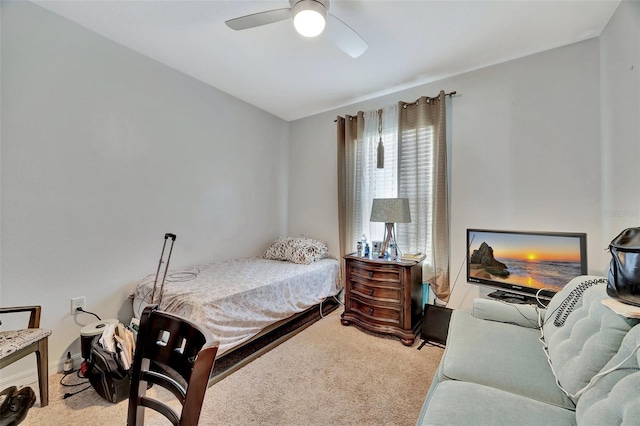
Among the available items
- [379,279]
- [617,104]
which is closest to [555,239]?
[617,104]

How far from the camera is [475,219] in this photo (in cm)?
247

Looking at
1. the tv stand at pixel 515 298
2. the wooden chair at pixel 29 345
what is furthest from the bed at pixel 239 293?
the tv stand at pixel 515 298

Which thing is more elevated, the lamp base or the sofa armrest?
the lamp base

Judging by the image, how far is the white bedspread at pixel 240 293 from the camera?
1.88 metres

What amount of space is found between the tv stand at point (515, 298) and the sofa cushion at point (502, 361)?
0.40 meters

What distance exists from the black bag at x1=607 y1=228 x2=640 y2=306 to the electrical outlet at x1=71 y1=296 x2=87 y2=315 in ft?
10.6

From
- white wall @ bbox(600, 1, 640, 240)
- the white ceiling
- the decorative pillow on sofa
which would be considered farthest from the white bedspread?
white wall @ bbox(600, 1, 640, 240)

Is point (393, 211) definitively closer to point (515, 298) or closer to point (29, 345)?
point (515, 298)

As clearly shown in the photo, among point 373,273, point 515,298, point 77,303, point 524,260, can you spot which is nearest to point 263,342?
point 373,273

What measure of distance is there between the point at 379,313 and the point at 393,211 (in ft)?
3.22

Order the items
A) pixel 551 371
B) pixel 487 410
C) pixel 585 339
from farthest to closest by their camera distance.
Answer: pixel 551 371, pixel 585 339, pixel 487 410

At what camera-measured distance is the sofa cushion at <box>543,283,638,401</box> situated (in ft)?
3.18

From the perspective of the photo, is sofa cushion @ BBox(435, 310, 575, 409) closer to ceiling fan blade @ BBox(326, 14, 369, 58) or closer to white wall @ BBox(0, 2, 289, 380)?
ceiling fan blade @ BBox(326, 14, 369, 58)

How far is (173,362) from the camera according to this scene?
0.81 metres
